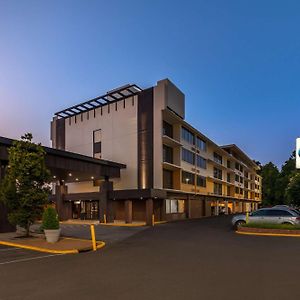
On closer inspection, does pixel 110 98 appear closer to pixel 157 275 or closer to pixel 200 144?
pixel 200 144

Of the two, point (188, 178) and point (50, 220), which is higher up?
point (188, 178)

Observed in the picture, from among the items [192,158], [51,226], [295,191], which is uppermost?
[192,158]

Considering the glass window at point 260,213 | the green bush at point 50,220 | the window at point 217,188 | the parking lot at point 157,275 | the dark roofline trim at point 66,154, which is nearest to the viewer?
the parking lot at point 157,275

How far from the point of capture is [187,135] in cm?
4844

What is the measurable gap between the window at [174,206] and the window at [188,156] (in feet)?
17.8

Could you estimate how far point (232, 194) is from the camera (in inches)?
3019

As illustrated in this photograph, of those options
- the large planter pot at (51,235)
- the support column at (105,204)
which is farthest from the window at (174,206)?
the large planter pot at (51,235)

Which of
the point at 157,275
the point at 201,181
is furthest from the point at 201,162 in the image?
the point at 157,275

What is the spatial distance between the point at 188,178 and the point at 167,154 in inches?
242

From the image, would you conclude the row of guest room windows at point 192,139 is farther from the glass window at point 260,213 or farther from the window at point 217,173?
the glass window at point 260,213

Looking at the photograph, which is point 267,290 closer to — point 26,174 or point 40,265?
point 40,265

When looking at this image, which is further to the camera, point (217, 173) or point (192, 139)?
point (217, 173)

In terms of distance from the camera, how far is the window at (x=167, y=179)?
42.7m

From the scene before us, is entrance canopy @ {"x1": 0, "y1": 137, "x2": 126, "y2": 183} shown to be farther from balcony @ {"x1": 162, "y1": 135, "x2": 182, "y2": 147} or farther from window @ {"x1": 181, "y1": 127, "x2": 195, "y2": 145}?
window @ {"x1": 181, "y1": 127, "x2": 195, "y2": 145}
